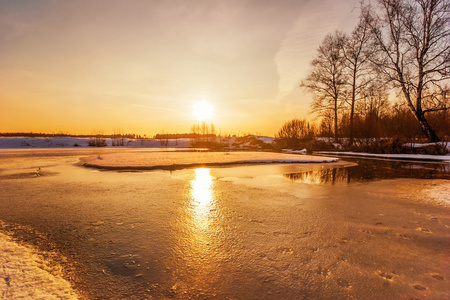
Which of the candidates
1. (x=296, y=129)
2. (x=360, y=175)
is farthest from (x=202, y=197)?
(x=296, y=129)

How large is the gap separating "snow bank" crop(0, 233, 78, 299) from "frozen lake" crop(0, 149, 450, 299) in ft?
0.34

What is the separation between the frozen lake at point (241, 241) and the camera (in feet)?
7.52

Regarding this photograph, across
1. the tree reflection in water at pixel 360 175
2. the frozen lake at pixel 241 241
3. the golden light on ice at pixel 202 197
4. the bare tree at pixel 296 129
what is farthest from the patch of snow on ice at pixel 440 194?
the bare tree at pixel 296 129

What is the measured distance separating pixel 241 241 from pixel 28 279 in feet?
8.26

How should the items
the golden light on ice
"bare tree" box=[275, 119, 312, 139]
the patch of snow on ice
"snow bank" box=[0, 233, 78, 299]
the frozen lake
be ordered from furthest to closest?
"bare tree" box=[275, 119, 312, 139], the patch of snow on ice, the golden light on ice, the frozen lake, "snow bank" box=[0, 233, 78, 299]

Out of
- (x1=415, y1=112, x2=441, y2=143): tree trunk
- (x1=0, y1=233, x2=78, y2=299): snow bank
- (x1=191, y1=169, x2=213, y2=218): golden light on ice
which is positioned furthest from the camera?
(x1=415, y1=112, x2=441, y2=143): tree trunk

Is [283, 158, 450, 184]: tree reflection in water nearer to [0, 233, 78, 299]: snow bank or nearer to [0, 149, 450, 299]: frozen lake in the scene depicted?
[0, 149, 450, 299]: frozen lake

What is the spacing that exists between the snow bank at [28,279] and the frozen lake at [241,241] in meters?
0.10

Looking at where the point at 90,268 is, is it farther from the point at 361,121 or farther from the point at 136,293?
the point at 361,121

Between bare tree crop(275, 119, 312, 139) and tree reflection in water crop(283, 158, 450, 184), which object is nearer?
tree reflection in water crop(283, 158, 450, 184)

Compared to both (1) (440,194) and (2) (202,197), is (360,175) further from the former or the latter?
(2) (202,197)

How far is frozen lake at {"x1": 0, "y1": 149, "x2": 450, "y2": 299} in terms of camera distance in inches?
90.2

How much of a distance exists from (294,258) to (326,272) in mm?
409

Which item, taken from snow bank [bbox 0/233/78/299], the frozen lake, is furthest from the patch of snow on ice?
snow bank [bbox 0/233/78/299]
